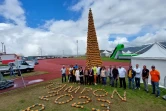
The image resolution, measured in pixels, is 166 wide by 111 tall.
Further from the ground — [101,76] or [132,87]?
[101,76]

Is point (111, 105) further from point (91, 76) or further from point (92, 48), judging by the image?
point (92, 48)

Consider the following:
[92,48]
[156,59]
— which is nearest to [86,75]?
[92,48]

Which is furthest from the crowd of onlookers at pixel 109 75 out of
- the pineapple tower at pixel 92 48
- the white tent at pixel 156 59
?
the pineapple tower at pixel 92 48

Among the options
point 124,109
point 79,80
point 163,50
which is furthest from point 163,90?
point 79,80

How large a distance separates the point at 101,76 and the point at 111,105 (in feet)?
13.4

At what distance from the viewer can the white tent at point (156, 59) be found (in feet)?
34.3

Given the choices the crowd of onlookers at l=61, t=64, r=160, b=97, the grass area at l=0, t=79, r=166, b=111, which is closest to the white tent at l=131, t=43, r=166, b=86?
the crowd of onlookers at l=61, t=64, r=160, b=97

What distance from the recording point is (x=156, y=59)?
10805 mm

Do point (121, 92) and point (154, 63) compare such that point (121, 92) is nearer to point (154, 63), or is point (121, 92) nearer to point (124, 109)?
point (124, 109)

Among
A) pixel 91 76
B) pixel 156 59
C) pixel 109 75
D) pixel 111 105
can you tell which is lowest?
pixel 111 105

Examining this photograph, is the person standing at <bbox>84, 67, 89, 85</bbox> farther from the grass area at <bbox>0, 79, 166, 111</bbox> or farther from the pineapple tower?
the grass area at <bbox>0, 79, 166, 111</bbox>

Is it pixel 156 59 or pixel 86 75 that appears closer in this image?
pixel 156 59

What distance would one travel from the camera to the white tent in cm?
1045

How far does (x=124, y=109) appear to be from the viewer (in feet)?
23.1
